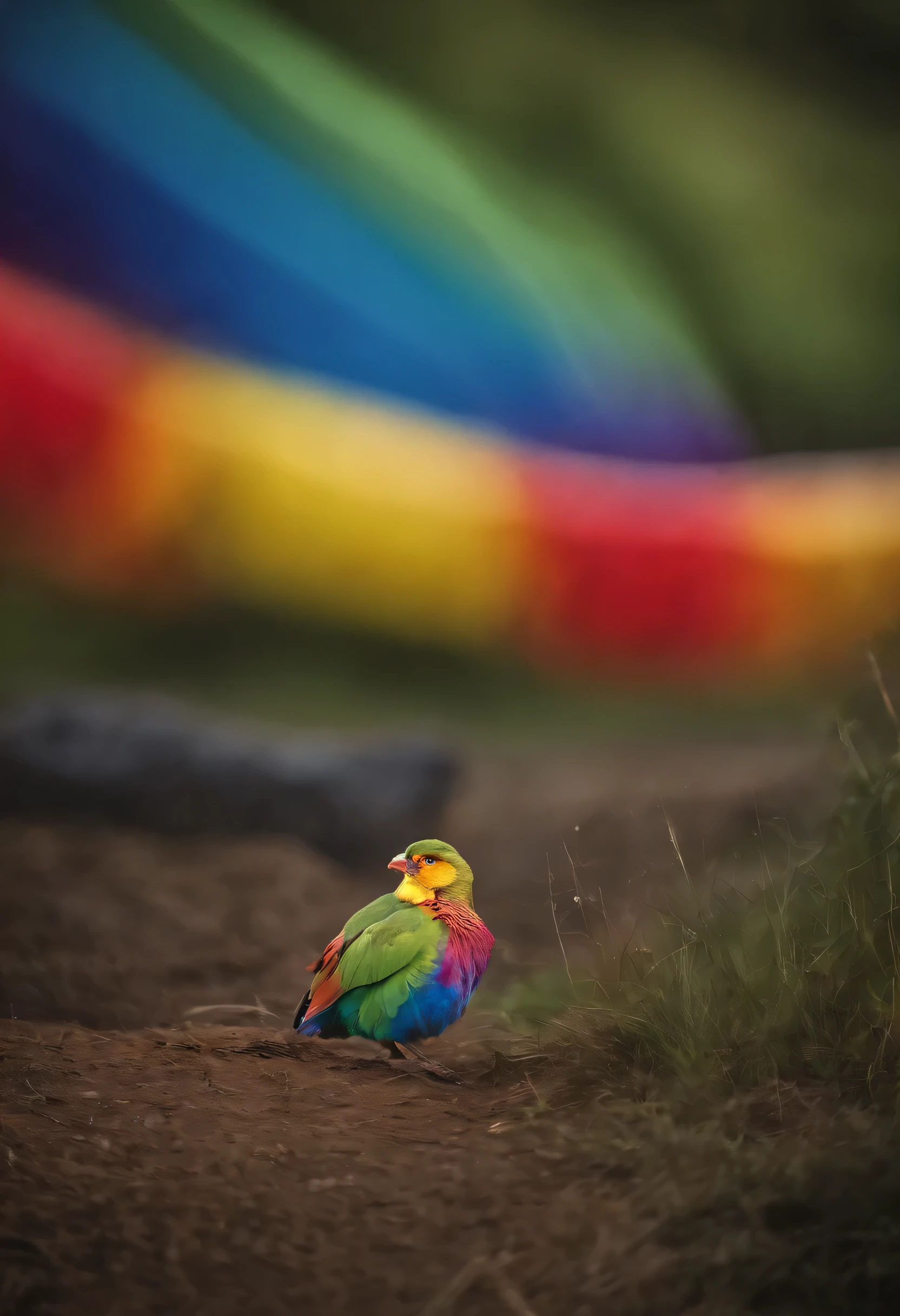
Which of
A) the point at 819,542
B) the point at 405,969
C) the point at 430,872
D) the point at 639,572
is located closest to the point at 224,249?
the point at 639,572

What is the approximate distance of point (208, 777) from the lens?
10.8 feet

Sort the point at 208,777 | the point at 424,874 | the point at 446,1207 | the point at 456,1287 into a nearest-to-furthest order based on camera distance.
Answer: the point at 456,1287
the point at 446,1207
the point at 424,874
the point at 208,777

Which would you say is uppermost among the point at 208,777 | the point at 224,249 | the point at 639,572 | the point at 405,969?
the point at 224,249

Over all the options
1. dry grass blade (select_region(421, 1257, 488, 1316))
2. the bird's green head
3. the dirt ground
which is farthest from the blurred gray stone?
dry grass blade (select_region(421, 1257, 488, 1316))

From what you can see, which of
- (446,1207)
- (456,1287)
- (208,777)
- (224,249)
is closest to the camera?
(456,1287)

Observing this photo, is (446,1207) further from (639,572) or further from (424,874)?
(639,572)

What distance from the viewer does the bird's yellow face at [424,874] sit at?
1.68 metres

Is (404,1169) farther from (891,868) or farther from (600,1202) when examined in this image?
(891,868)

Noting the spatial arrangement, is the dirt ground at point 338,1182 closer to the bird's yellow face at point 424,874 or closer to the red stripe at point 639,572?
the bird's yellow face at point 424,874

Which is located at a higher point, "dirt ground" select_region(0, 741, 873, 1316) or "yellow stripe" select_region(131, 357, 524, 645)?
"yellow stripe" select_region(131, 357, 524, 645)

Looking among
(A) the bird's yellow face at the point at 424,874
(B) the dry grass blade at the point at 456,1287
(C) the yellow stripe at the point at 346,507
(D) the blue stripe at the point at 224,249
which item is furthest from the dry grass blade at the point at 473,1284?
(D) the blue stripe at the point at 224,249

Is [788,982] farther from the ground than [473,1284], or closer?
farther from the ground

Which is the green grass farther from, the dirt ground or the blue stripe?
the blue stripe

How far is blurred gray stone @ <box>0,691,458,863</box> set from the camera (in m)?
3.20
